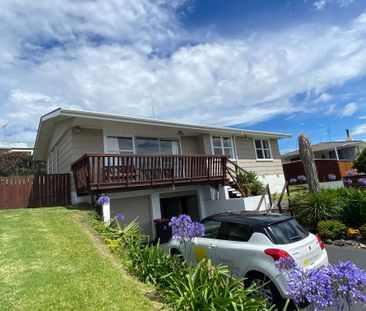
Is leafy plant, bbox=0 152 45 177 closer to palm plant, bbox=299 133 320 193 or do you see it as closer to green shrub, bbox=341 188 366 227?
palm plant, bbox=299 133 320 193

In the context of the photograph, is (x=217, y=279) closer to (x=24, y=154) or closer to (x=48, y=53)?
(x=48, y=53)

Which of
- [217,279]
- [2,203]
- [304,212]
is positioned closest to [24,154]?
[2,203]

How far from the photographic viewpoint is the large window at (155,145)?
15.2 m

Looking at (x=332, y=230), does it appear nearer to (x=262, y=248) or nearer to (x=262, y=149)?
(x=262, y=248)

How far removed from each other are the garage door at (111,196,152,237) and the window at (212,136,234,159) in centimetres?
676

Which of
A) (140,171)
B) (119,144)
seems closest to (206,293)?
(140,171)

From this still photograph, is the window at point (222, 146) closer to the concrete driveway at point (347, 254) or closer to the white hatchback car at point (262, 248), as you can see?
the concrete driveway at point (347, 254)

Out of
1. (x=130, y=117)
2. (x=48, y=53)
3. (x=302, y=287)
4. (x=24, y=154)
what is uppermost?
(x=24, y=154)

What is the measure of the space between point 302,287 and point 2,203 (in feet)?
43.2

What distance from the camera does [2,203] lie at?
12.8 m

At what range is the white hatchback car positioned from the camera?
5430 millimetres

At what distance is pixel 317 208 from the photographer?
11.6 meters

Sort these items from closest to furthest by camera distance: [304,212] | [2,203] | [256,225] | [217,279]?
[217,279], [256,225], [304,212], [2,203]

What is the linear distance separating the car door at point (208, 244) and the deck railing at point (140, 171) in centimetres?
460
